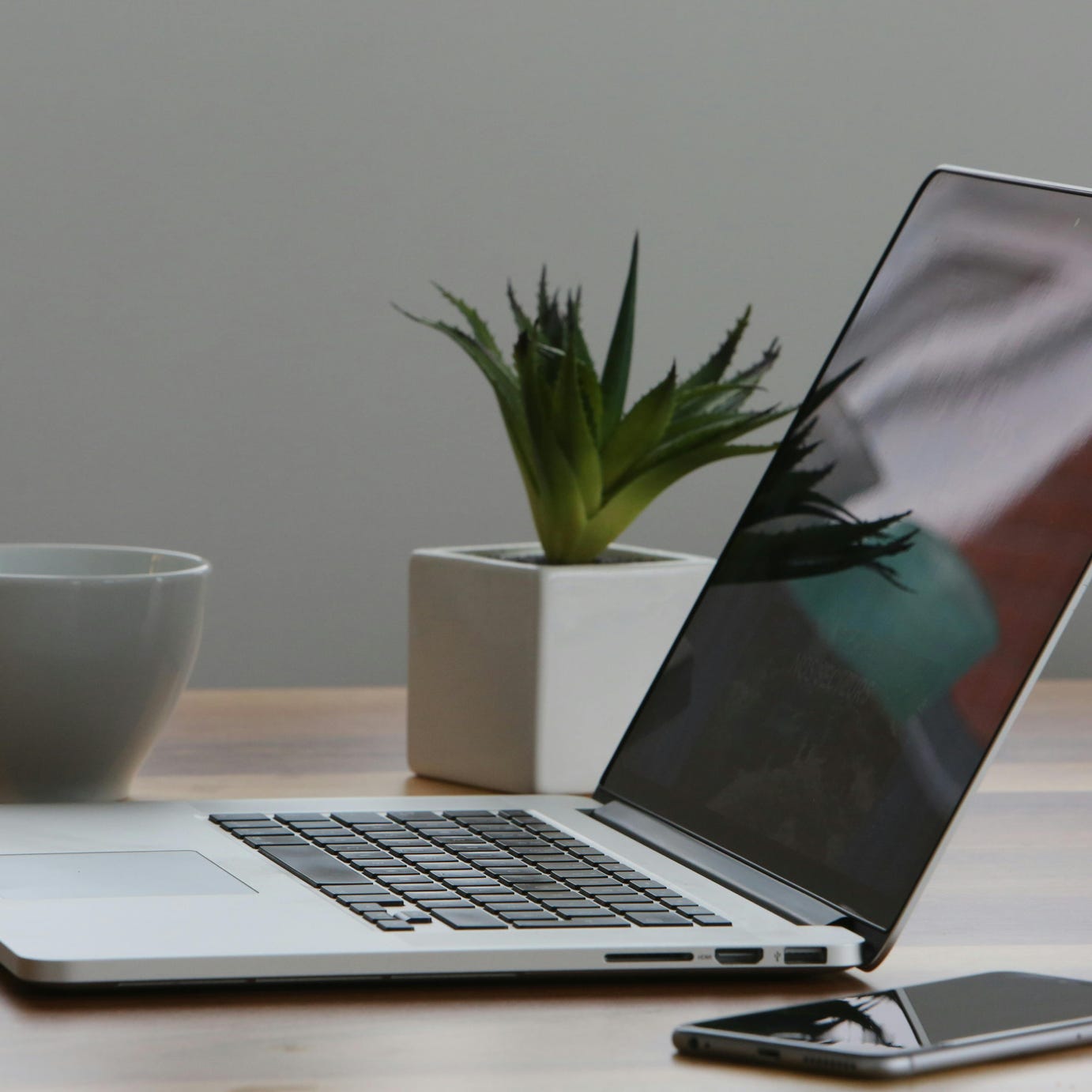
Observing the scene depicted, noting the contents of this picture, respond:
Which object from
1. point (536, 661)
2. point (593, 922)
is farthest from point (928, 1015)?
point (536, 661)

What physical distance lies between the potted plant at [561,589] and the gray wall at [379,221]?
44.9 inches

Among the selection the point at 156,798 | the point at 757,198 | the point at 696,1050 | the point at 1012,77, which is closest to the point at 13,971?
the point at 696,1050

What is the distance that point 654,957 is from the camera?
587mm

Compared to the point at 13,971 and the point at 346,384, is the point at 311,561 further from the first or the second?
the point at 13,971

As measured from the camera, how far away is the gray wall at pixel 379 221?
6.78ft

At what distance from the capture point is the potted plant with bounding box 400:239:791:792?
0.93 meters

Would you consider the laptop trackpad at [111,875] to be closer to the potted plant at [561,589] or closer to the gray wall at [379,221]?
the potted plant at [561,589]

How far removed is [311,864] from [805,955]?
7.8 inches

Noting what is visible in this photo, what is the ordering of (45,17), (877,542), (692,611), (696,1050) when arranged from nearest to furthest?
(696,1050)
(877,542)
(692,611)
(45,17)

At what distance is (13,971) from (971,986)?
Result: 311mm

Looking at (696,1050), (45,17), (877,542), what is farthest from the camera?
(45,17)

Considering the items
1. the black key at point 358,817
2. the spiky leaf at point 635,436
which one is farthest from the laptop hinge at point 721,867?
the spiky leaf at point 635,436

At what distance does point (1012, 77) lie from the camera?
2.16 m

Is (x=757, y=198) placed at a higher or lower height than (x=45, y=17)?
lower
